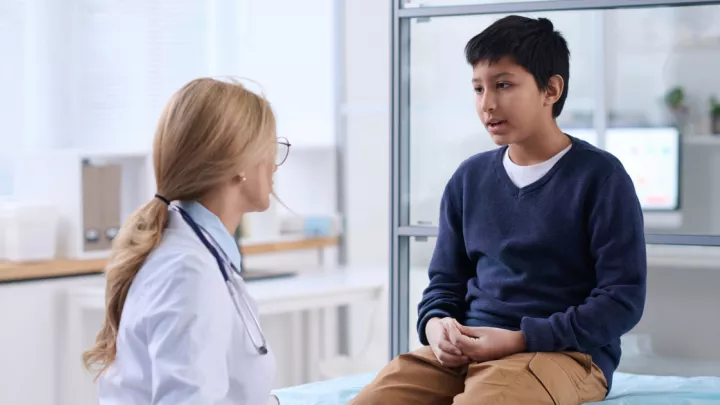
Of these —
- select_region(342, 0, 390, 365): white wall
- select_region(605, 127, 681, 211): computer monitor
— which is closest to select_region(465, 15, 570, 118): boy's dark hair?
select_region(605, 127, 681, 211): computer monitor

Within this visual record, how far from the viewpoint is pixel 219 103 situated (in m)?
1.35

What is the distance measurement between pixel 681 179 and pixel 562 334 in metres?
0.85

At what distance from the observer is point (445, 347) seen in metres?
1.77

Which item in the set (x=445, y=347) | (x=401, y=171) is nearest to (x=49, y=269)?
(x=401, y=171)

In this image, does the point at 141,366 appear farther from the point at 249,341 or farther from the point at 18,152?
the point at 18,152

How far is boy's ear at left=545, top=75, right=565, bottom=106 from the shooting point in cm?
184

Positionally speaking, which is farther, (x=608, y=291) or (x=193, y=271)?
(x=608, y=291)

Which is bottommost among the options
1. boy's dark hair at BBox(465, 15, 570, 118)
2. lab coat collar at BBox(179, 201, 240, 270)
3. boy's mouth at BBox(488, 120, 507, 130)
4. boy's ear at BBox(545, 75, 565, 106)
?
lab coat collar at BBox(179, 201, 240, 270)

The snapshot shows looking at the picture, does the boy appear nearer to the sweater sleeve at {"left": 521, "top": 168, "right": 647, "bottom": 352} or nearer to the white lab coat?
the sweater sleeve at {"left": 521, "top": 168, "right": 647, "bottom": 352}

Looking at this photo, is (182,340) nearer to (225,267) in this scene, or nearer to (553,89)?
(225,267)

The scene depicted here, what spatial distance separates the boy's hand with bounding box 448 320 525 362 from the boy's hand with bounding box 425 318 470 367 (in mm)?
11

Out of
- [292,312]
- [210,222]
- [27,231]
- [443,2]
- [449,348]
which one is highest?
[443,2]

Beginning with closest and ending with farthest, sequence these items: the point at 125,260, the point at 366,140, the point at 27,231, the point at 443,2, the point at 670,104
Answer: the point at 125,260 < the point at 443,2 < the point at 670,104 < the point at 27,231 < the point at 366,140

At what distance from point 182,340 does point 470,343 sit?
665 millimetres
